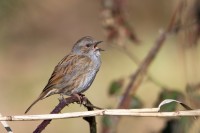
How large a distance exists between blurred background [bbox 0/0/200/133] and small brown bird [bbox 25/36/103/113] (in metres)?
1.91

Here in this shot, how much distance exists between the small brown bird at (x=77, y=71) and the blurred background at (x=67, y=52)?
191 centimetres

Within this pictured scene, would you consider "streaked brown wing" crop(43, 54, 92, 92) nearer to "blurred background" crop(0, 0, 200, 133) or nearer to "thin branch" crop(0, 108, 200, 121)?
"blurred background" crop(0, 0, 200, 133)

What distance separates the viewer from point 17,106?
10.5 meters

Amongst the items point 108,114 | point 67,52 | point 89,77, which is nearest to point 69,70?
point 89,77

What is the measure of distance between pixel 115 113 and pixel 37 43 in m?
9.01

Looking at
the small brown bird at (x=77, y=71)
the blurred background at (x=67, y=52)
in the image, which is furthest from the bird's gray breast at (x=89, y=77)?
the blurred background at (x=67, y=52)

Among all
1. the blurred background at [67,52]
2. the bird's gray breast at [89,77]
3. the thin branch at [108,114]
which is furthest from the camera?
the blurred background at [67,52]

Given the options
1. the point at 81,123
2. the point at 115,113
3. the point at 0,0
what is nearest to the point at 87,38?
the point at 0,0

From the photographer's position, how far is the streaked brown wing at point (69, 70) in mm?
6199

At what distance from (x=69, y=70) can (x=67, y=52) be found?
5609 millimetres

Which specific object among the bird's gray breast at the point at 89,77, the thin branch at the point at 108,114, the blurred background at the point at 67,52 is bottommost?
the thin branch at the point at 108,114

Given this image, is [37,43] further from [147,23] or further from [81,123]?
[81,123]

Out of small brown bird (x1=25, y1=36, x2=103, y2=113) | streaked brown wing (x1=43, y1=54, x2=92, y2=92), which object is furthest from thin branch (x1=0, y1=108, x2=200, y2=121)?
streaked brown wing (x1=43, y1=54, x2=92, y2=92)

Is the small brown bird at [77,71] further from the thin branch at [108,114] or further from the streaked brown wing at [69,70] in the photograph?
the thin branch at [108,114]
